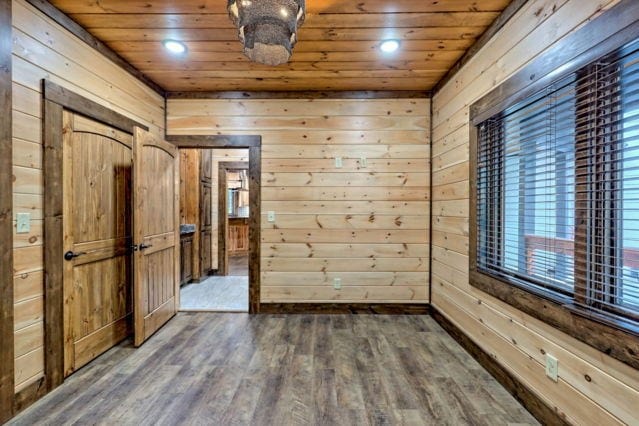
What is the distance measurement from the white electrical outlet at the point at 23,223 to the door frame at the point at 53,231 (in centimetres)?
11

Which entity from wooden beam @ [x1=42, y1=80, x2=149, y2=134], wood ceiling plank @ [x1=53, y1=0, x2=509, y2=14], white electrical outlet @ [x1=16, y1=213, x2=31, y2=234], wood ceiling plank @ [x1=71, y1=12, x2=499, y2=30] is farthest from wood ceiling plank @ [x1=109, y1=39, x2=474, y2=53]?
white electrical outlet @ [x1=16, y1=213, x2=31, y2=234]

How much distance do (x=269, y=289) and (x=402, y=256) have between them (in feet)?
5.14

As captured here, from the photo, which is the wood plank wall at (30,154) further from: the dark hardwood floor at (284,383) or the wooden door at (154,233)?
the wooden door at (154,233)

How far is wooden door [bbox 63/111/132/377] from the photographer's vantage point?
217cm

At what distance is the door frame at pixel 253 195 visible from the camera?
11.3ft

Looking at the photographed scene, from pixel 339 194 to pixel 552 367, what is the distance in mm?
2336

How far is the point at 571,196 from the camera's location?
1.57 m

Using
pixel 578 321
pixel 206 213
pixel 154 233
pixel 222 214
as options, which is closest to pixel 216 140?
pixel 154 233

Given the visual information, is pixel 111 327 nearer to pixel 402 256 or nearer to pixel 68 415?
pixel 68 415

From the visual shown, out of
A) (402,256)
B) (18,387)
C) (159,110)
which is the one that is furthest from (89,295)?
(402,256)

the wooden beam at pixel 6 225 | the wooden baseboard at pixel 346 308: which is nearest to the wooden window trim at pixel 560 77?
the wooden baseboard at pixel 346 308

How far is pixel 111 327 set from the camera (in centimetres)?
260

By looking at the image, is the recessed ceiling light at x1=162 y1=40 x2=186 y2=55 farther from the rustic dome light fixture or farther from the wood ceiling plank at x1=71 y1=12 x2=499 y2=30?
the rustic dome light fixture

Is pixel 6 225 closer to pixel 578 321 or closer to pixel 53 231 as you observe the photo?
pixel 53 231
